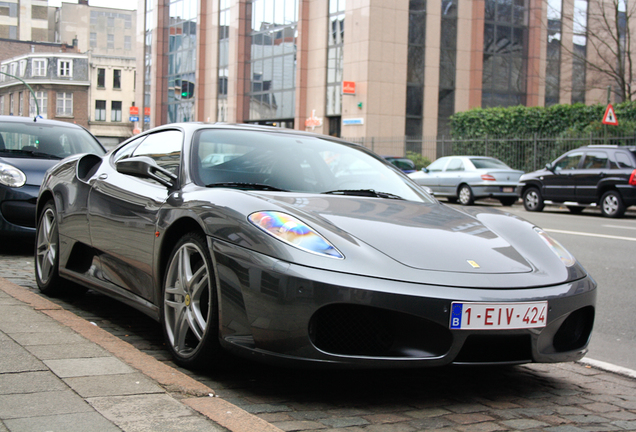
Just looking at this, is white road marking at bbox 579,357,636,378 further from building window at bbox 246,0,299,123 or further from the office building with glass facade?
building window at bbox 246,0,299,123

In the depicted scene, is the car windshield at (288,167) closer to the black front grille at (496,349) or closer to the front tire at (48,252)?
the black front grille at (496,349)

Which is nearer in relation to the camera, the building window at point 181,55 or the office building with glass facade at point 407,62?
the office building with glass facade at point 407,62

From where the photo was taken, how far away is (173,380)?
127 inches

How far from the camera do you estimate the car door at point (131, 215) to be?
4.09 metres

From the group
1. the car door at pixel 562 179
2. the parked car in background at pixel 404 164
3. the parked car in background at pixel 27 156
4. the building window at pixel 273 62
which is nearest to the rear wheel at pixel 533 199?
the car door at pixel 562 179

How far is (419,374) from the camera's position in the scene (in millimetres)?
3826

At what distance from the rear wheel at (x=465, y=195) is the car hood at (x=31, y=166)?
50.3 ft

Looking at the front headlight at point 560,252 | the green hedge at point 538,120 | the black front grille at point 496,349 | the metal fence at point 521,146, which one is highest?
the green hedge at point 538,120

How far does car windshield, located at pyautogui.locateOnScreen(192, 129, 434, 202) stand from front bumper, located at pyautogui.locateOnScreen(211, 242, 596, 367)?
0.87 metres

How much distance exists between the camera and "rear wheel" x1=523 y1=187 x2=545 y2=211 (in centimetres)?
1972

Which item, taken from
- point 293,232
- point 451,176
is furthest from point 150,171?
point 451,176

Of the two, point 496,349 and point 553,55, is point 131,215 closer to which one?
point 496,349

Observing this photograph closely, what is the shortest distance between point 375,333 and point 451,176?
1983 cm

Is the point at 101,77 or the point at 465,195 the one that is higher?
the point at 101,77
